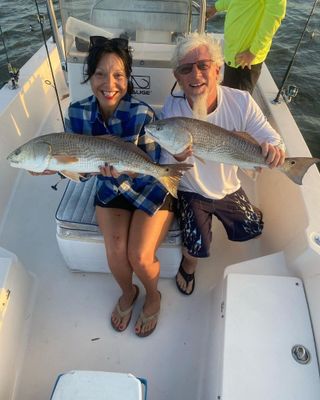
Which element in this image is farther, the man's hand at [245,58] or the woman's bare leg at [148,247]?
the man's hand at [245,58]

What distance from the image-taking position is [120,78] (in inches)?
78.0

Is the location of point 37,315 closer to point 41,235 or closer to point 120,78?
point 41,235

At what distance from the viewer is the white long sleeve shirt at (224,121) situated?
7.11 feet

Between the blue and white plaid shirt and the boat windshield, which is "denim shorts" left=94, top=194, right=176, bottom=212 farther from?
the boat windshield

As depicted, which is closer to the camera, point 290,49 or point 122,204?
point 122,204

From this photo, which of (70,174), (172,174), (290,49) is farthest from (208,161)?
(290,49)

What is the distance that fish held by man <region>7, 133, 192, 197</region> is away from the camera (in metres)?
1.87

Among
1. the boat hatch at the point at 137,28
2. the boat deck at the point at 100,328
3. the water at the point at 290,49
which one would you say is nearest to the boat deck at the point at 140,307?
the boat deck at the point at 100,328

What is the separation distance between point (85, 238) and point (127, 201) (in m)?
0.39

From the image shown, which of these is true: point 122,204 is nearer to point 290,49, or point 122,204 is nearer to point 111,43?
point 111,43

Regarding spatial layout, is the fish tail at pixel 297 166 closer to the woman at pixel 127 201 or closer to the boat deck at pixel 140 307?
the boat deck at pixel 140 307

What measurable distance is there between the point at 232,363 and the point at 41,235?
1.91 metres

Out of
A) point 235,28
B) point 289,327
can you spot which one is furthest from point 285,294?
point 235,28

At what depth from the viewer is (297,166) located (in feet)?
6.35
